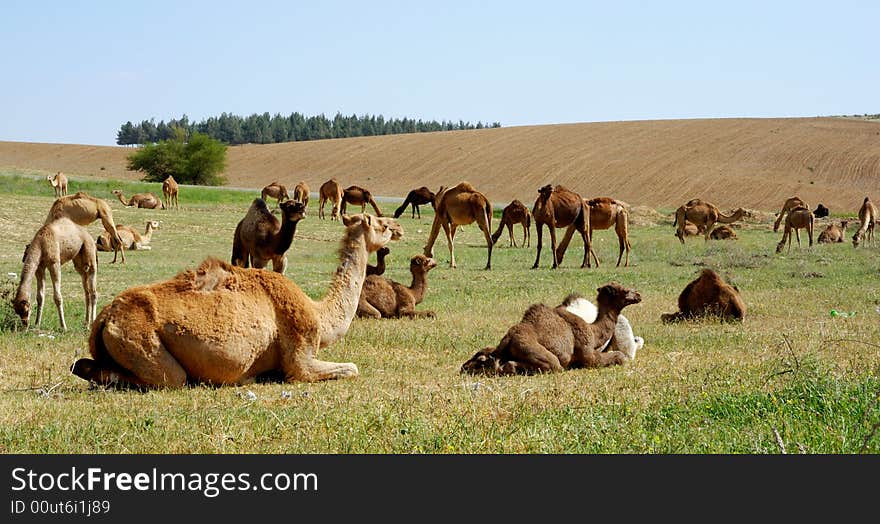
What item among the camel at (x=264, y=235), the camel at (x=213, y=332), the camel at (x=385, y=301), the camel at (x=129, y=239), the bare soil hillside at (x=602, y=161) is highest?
the bare soil hillside at (x=602, y=161)

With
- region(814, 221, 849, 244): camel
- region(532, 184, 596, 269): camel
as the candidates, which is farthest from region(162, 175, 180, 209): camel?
region(814, 221, 849, 244): camel

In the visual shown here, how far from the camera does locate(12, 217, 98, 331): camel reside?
41.0 ft

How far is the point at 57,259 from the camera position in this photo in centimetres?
1277

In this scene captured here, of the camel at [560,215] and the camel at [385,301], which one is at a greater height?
the camel at [560,215]

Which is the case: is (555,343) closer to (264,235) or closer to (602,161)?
(264,235)

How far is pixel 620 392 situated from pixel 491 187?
2844 inches

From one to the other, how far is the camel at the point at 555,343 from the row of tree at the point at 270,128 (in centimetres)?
16844

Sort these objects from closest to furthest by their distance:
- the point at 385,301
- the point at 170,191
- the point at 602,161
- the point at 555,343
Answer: the point at 555,343 → the point at 385,301 → the point at 170,191 → the point at 602,161

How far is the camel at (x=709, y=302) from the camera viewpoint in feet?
43.5

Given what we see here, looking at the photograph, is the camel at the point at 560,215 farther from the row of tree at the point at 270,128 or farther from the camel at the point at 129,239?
the row of tree at the point at 270,128

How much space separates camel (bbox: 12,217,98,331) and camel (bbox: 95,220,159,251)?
48.1ft

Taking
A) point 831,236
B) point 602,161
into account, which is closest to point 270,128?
point 602,161

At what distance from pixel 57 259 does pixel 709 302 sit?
8.89 meters

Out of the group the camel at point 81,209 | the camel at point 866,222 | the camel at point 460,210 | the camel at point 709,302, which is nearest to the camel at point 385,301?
the camel at point 709,302
